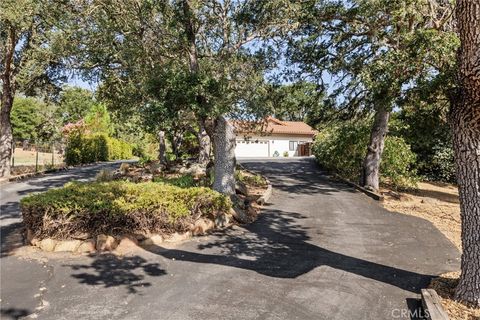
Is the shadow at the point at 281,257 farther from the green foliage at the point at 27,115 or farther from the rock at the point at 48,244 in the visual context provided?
the green foliage at the point at 27,115

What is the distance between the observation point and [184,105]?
1042 cm

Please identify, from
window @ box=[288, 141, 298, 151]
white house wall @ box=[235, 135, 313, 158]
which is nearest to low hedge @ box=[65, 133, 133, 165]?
white house wall @ box=[235, 135, 313, 158]

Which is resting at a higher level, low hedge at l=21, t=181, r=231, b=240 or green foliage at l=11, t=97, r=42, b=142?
green foliage at l=11, t=97, r=42, b=142

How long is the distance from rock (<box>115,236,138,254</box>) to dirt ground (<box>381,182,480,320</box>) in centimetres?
591

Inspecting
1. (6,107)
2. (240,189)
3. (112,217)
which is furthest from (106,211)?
(6,107)

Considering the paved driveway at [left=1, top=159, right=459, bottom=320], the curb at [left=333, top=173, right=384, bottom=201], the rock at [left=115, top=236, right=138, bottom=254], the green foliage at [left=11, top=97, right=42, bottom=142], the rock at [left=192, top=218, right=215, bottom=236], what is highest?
the green foliage at [left=11, top=97, right=42, bottom=142]

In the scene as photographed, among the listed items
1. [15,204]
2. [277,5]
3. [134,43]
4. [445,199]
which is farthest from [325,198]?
[15,204]

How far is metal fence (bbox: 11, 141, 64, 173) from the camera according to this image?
21.6 metres

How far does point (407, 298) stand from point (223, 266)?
10.7 ft

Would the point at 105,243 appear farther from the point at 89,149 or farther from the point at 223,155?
the point at 89,149

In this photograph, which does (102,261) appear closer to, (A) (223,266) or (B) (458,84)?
(A) (223,266)

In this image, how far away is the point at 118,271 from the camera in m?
6.66

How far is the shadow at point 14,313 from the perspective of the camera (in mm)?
5164

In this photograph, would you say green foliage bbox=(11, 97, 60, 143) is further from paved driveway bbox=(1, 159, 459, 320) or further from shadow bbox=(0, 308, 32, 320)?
shadow bbox=(0, 308, 32, 320)
